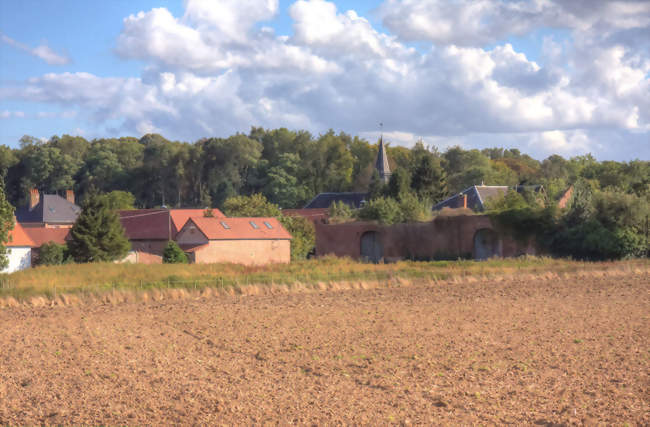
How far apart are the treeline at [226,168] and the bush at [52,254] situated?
3698 cm

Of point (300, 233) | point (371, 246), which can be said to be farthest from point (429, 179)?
point (300, 233)

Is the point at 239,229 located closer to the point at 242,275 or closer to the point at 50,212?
the point at 242,275

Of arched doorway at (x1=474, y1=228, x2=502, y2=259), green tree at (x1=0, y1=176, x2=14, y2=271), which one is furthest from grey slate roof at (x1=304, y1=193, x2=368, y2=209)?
green tree at (x1=0, y1=176, x2=14, y2=271)

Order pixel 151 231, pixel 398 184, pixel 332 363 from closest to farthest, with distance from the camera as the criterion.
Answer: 1. pixel 332 363
2. pixel 151 231
3. pixel 398 184

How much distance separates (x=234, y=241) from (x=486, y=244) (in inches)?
643

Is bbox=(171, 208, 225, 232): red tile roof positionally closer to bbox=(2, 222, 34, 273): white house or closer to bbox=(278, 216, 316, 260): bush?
bbox=(278, 216, 316, 260): bush

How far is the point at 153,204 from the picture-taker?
9506cm

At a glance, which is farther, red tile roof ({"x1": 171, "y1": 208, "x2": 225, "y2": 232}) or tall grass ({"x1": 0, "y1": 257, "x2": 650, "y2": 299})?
red tile roof ({"x1": 171, "y1": 208, "x2": 225, "y2": 232})

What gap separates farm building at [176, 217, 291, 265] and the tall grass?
635 centimetres

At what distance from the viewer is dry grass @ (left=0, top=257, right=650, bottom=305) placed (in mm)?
30267

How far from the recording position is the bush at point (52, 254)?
47062mm

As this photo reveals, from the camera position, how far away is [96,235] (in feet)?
148

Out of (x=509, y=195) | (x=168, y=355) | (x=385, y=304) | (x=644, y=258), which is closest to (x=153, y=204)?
(x=509, y=195)

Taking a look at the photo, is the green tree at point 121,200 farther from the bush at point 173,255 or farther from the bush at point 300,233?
the bush at point 173,255
